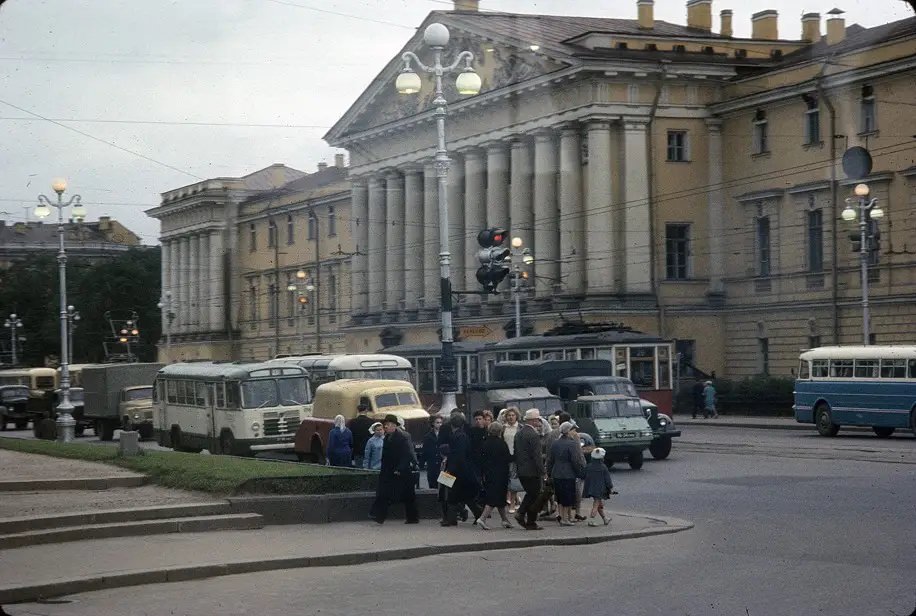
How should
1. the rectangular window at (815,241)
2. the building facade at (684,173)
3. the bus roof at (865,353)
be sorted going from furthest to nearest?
the rectangular window at (815,241) → the building facade at (684,173) → the bus roof at (865,353)

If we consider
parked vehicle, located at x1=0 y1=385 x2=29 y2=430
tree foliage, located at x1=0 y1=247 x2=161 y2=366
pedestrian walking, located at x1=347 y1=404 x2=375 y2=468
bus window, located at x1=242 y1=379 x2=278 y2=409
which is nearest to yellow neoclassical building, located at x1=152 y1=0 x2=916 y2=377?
parked vehicle, located at x1=0 y1=385 x2=29 y2=430

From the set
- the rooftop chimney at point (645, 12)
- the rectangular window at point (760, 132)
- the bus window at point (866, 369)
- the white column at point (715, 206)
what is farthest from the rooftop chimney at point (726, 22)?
the bus window at point (866, 369)

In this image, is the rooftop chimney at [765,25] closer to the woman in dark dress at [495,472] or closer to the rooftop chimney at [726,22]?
the rooftop chimney at [726,22]

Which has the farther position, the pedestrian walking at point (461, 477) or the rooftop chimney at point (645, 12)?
the rooftop chimney at point (645, 12)

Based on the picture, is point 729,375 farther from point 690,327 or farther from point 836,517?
point 836,517

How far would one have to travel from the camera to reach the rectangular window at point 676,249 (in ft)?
237

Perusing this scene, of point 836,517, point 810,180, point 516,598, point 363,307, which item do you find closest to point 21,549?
point 516,598

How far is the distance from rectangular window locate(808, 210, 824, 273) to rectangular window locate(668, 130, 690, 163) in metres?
9.10

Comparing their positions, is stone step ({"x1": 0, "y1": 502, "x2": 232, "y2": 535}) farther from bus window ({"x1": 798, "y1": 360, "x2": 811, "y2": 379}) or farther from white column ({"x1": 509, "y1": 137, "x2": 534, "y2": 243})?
white column ({"x1": 509, "y1": 137, "x2": 534, "y2": 243})

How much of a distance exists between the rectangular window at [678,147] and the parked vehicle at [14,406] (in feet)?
102

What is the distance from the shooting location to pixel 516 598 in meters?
16.2

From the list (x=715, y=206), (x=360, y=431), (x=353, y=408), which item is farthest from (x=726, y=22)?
(x=360, y=431)

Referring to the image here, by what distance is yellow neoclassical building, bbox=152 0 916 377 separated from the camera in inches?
2416

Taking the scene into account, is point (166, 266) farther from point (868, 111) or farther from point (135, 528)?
point (135, 528)
